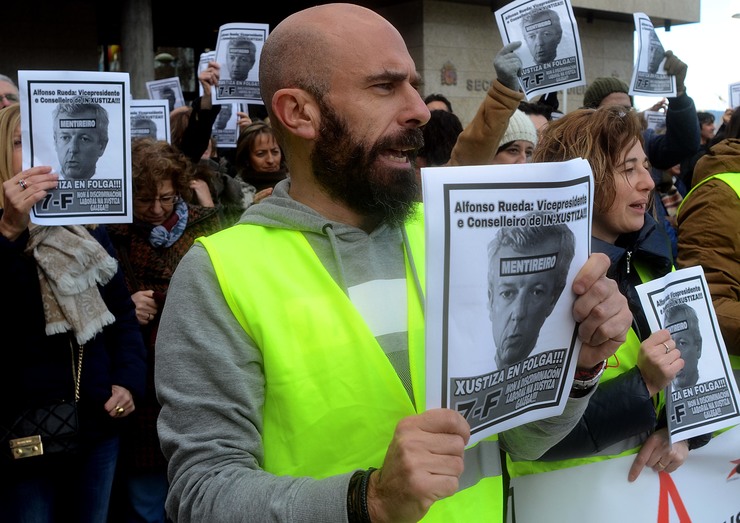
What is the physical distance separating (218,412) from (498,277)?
558mm

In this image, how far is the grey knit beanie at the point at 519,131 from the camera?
4.30 metres

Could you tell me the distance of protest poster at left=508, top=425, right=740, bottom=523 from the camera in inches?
95.5

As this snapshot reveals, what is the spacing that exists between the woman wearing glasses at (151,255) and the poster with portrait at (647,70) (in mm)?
2939

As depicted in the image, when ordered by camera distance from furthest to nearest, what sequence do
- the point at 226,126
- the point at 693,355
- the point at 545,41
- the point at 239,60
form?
the point at 226,126 → the point at 239,60 → the point at 545,41 → the point at 693,355

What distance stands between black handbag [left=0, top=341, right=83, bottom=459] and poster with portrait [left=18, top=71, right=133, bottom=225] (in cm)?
69

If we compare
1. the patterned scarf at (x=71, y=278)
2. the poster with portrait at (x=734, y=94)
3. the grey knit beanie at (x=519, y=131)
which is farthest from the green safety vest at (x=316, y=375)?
the poster with portrait at (x=734, y=94)

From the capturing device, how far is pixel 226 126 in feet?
22.4

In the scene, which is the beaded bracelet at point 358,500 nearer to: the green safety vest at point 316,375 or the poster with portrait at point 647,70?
the green safety vest at point 316,375

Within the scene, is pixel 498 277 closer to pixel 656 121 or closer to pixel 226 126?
pixel 226 126

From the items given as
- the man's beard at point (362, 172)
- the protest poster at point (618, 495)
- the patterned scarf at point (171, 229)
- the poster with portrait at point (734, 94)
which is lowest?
the protest poster at point (618, 495)

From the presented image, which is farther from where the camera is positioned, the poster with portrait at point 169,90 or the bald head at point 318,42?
the poster with portrait at point 169,90

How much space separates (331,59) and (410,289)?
49 centimetres

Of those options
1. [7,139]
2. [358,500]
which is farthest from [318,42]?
[7,139]

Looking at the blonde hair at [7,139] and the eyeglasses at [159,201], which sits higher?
the blonde hair at [7,139]
